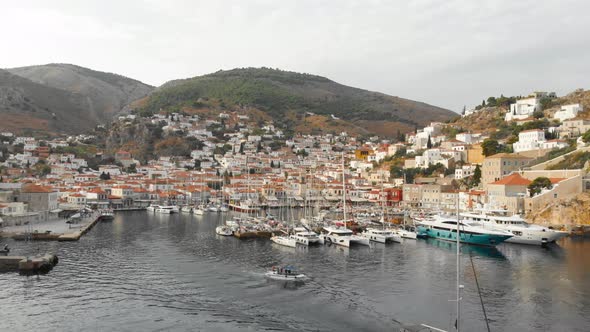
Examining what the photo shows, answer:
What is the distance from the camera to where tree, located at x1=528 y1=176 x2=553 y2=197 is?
4888 cm

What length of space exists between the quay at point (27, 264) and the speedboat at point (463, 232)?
2905cm

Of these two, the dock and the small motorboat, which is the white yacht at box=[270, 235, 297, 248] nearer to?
the small motorboat

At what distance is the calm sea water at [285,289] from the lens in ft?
62.7

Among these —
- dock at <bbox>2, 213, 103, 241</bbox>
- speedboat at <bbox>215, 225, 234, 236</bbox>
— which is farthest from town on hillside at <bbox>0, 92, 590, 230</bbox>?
speedboat at <bbox>215, 225, 234, 236</bbox>

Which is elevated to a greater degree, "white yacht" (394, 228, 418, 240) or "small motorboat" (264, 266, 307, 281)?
"white yacht" (394, 228, 418, 240)

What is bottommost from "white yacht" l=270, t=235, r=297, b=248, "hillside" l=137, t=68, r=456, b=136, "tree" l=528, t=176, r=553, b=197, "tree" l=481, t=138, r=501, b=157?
"white yacht" l=270, t=235, r=297, b=248

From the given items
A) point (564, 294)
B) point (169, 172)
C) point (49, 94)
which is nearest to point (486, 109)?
point (169, 172)

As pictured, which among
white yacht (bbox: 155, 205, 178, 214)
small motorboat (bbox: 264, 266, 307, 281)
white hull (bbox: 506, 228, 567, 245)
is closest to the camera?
small motorboat (bbox: 264, 266, 307, 281)

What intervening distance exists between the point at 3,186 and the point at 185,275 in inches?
1275

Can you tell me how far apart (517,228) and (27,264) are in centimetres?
3453

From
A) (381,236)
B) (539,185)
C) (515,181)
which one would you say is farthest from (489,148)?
(381,236)

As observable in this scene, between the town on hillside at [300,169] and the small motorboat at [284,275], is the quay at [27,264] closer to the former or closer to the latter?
the small motorboat at [284,275]

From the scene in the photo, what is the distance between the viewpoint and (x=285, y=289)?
2356 cm

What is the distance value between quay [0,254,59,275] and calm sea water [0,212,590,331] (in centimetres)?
56
